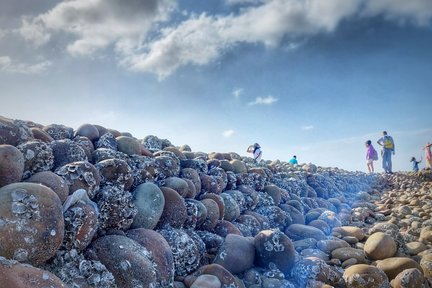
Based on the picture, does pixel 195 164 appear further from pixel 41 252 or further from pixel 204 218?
pixel 41 252

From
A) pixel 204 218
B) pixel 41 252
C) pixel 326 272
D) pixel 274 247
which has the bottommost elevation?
pixel 326 272

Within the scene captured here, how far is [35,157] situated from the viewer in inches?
142

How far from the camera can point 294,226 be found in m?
6.67

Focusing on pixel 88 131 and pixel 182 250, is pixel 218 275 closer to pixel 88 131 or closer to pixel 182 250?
pixel 182 250

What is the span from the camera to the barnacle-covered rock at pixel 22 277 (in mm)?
2238

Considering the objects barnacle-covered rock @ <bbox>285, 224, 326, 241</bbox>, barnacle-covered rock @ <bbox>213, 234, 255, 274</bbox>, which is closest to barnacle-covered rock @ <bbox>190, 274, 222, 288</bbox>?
barnacle-covered rock @ <bbox>213, 234, 255, 274</bbox>

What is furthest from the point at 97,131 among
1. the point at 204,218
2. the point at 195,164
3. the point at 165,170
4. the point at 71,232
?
the point at 71,232

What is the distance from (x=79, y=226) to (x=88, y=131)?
107 inches

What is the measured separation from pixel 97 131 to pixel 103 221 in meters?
2.37

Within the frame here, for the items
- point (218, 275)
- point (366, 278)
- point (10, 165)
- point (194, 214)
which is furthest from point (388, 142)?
point (10, 165)

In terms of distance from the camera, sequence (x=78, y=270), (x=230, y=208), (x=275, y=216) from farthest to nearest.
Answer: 1. (x=275, y=216)
2. (x=230, y=208)
3. (x=78, y=270)

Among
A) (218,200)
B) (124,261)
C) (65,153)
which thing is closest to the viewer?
(124,261)

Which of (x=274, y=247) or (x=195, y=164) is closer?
(x=274, y=247)

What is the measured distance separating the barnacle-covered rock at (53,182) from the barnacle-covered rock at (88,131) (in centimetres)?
215
